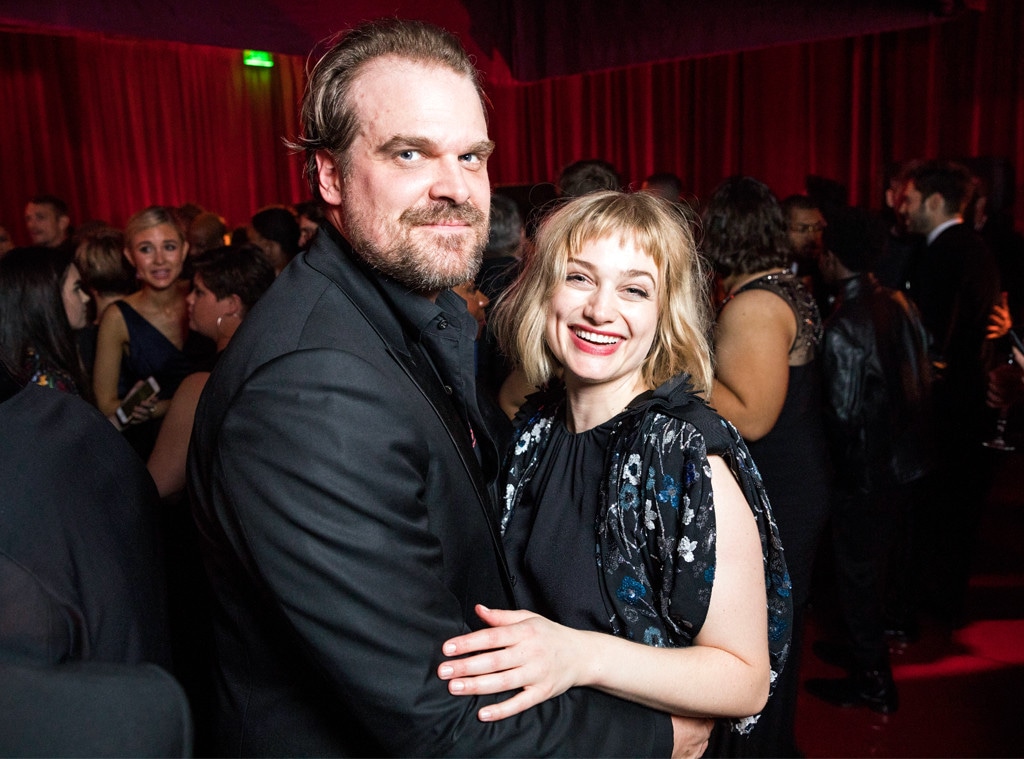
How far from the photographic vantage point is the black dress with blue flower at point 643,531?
1321 mm

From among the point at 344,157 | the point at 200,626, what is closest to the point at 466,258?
the point at 344,157

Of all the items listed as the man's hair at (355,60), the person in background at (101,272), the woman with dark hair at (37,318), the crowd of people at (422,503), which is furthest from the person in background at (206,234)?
the man's hair at (355,60)

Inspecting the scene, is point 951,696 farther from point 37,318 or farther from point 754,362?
point 37,318

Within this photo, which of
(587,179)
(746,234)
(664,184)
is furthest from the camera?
(664,184)

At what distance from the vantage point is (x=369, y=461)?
0.96 metres

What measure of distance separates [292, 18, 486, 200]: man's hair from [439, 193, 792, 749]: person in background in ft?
1.48

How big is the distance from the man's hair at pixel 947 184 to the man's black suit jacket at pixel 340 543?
3770 millimetres

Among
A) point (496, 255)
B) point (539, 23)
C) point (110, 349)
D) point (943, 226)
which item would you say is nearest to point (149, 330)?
point (110, 349)

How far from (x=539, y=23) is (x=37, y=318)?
8.97ft

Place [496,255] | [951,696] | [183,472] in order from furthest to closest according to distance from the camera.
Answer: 1. [496,255]
2. [951,696]
3. [183,472]

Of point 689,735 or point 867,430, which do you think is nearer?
point 689,735

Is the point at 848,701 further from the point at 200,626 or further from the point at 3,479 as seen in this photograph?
the point at 3,479

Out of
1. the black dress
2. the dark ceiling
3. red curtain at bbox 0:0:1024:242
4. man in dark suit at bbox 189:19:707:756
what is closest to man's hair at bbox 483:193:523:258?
the dark ceiling

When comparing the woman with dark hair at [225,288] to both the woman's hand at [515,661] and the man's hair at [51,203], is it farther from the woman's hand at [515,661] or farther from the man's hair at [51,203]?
the man's hair at [51,203]
